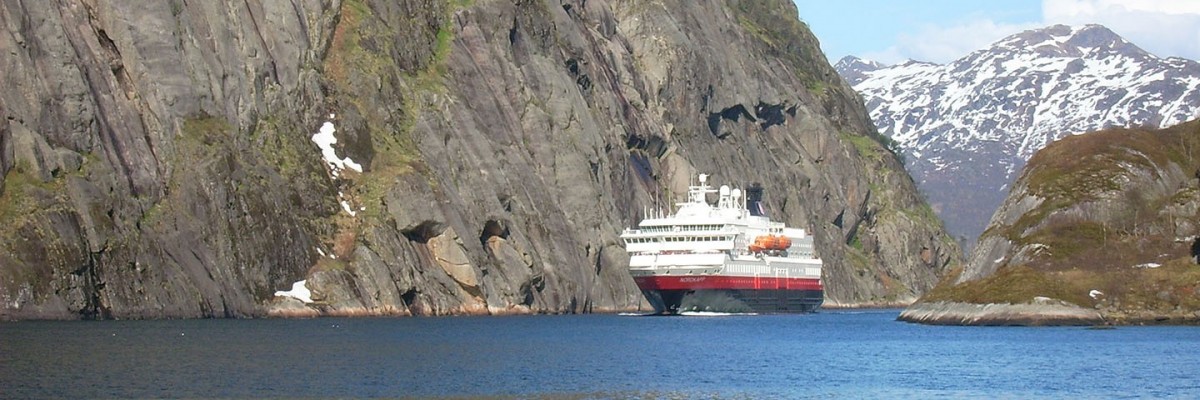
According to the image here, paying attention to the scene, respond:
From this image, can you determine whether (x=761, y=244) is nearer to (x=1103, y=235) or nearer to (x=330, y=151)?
(x=330, y=151)

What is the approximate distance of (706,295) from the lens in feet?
514

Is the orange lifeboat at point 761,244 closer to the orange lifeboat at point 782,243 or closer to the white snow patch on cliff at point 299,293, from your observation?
the orange lifeboat at point 782,243

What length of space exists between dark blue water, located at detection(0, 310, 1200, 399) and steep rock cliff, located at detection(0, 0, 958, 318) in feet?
28.1

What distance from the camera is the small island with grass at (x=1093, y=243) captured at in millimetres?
122000

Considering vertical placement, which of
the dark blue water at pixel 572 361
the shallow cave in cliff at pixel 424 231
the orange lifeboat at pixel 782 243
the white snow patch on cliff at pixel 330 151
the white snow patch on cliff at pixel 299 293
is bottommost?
the dark blue water at pixel 572 361

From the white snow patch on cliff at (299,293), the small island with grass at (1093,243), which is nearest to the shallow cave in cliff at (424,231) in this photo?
the white snow patch on cliff at (299,293)

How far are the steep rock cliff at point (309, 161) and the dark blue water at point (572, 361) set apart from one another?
8.57m

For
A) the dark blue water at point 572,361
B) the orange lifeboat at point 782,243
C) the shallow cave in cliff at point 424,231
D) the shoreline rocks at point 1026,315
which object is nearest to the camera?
the dark blue water at point 572,361

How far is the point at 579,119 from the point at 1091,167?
53626mm

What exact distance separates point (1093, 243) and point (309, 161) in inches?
2320

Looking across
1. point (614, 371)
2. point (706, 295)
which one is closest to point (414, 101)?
point (706, 295)

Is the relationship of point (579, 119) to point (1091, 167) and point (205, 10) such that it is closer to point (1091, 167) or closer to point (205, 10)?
→ point (205, 10)

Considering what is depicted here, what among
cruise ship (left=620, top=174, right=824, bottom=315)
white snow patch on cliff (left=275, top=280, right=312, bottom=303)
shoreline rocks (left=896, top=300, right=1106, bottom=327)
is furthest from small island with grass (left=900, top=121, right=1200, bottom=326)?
white snow patch on cliff (left=275, top=280, right=312, bottom=303)

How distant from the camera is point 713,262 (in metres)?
157
